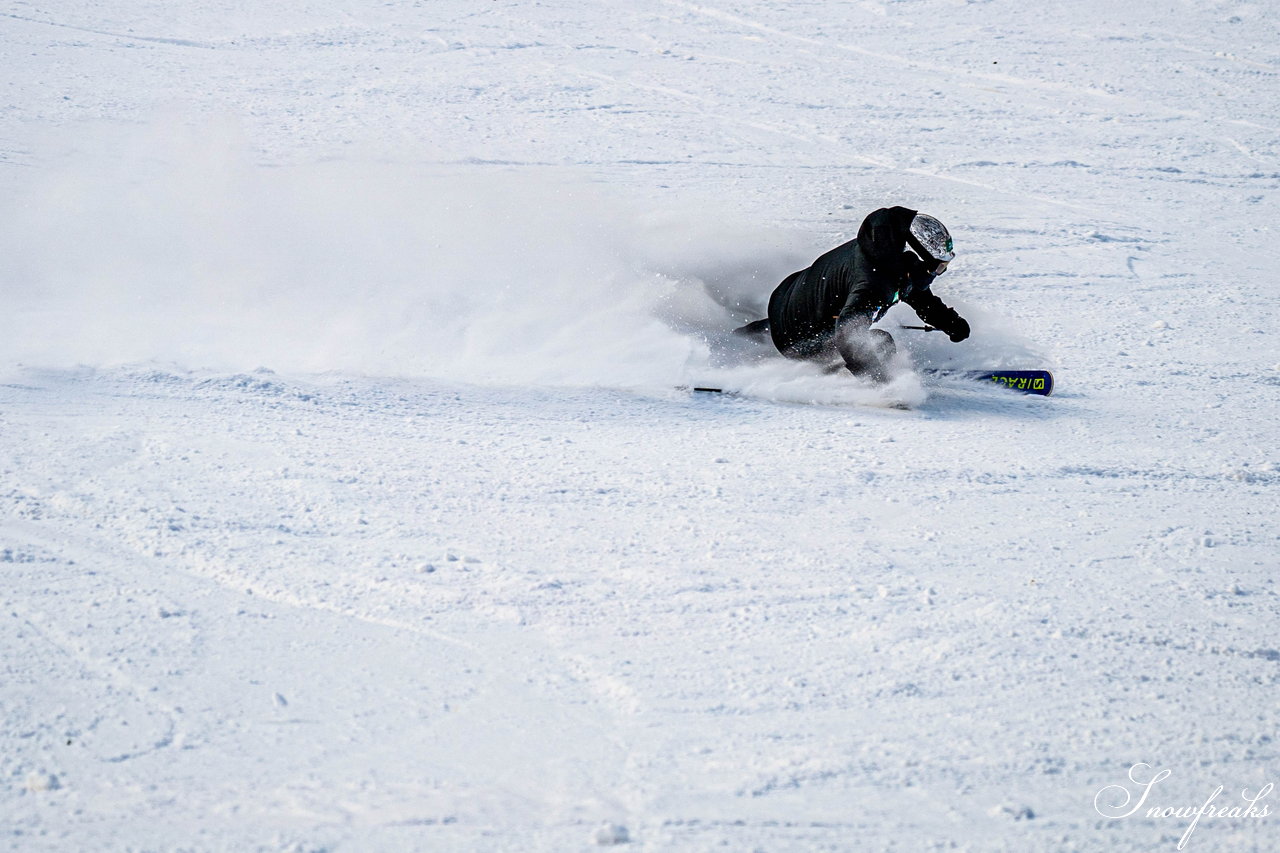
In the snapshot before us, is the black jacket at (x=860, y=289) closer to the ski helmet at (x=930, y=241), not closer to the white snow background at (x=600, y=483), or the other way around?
the ski helmet at (x=930, y=241)

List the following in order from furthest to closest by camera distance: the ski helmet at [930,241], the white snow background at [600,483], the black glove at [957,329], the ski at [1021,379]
A: 1. the ski at [1021,379]
2. the black glove at [957,329]
3. the ski helmet at [930,241]
4. the white snow background at [600,483]

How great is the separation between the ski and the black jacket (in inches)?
17.2

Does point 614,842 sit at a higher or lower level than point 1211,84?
lower

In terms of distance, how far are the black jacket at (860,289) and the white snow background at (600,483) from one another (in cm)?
25

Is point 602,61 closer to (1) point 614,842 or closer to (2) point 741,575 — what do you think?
(2) point 741,575

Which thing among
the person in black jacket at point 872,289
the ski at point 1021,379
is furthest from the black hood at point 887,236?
the ski at point 1021,379

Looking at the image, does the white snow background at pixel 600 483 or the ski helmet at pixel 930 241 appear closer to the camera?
the white snow background at pixel 600 483

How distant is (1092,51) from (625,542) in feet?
31.5

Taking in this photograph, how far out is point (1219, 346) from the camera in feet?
19.0

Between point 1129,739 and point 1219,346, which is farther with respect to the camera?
point 1219,346

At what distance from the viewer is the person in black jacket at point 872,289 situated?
474 centimetres

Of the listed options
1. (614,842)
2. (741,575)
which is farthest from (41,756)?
(741,575)

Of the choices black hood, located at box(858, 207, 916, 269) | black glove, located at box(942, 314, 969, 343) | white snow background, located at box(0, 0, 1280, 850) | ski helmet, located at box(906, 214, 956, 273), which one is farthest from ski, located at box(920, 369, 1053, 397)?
black hood, located at box(858, 207, 916, 269)

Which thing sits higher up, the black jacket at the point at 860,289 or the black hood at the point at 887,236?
the black hood at the point at 887,236
